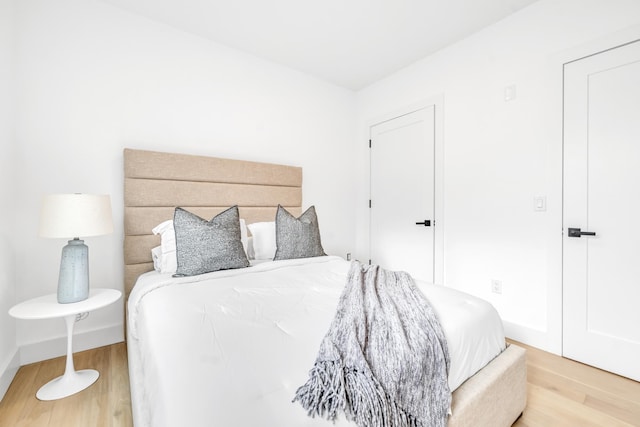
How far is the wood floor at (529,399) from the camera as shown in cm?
142

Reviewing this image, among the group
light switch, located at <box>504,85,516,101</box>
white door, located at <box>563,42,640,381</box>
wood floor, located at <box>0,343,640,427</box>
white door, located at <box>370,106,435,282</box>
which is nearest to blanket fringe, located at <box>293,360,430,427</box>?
wood floor, located at <box>0,343,640,427</box>

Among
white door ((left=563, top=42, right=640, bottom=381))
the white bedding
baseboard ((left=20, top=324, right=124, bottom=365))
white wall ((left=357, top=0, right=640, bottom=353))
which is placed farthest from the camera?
white wall ((left=357, top=0, right=640, bottom=353))

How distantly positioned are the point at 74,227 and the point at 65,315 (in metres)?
0.48

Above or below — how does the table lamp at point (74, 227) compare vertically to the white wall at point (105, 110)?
below

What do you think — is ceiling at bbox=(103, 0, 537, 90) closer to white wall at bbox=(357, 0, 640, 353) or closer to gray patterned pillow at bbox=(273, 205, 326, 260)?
white wall at bbox=(357, 0, 640, 353)

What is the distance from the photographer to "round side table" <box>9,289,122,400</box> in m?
1.53

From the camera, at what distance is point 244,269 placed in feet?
6.44

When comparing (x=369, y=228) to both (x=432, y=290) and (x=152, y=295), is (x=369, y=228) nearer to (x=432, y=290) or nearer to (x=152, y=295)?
(x=432, y=290)

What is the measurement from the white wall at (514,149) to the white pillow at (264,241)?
1676 millimetres

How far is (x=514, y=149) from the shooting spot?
7.55 ft

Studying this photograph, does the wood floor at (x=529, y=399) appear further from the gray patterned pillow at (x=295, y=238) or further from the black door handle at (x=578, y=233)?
the gray patterned pillow at (x=295, y=238)

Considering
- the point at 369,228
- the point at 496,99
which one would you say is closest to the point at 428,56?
the point at 496,99

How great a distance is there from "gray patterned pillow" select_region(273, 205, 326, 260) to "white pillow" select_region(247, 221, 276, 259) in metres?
0.14

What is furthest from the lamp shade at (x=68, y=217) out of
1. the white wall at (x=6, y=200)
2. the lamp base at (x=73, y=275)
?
the white wall at (x=6, y=200)
